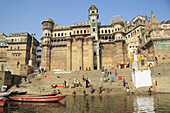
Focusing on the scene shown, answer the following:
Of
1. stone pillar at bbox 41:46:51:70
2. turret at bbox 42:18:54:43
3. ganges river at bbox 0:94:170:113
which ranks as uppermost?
turret at bbox 42:18:54:43

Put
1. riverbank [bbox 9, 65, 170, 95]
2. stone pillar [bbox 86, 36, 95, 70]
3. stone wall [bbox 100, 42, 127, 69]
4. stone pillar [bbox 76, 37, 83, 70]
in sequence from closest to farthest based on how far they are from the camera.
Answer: riverbank [bbox 9, 65, 170, 95]
stone pillar [bbox 86, 36, 95, 70]
stone pillar [bbox 76, 37, 83, 70]
stone wall [bbox 100, 42, 127, 69]

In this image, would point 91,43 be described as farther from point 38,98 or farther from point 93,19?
point 38,98

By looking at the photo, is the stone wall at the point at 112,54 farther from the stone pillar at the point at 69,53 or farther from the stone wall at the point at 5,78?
the stone wall at the point at 5,78

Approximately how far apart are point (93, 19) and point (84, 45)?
10.0 metres

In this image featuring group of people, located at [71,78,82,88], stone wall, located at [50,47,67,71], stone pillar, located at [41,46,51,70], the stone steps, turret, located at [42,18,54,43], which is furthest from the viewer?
turret, located at [42,18,54,43]

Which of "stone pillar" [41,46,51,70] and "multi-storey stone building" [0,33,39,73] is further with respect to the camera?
"multi-storey stone building" [0,33,39,73]

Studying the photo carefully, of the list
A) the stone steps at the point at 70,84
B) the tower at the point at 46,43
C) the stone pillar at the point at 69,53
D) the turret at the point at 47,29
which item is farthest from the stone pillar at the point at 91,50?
the turret at the point at 47,29

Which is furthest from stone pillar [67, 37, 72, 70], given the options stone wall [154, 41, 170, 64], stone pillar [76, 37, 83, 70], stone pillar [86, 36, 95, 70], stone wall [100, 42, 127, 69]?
stone wall [154, 41, 170, 64]

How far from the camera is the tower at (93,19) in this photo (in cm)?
4228

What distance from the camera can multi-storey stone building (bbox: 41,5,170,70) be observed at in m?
38.6

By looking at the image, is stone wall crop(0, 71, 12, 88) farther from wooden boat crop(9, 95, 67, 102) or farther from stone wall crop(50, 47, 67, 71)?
stone wall crop(50, 47, 67, 71)

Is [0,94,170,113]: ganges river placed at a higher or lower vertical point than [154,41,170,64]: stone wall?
lower

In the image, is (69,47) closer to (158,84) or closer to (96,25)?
(96,25)

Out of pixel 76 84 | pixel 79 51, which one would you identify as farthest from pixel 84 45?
pixel 76 84
